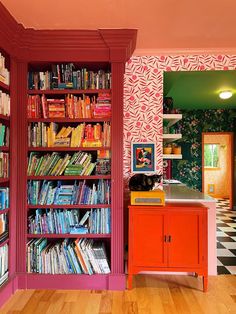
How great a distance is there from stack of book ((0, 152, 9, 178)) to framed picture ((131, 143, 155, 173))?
126cm

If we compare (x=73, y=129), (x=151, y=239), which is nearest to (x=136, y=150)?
(x=73, y=129)

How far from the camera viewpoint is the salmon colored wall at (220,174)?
9.38m

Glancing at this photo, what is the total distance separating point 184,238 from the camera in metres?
2.65

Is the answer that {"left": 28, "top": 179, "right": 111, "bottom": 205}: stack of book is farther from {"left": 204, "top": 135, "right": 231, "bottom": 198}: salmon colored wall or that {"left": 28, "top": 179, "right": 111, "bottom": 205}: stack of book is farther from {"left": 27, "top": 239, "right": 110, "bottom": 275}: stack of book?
{"left": 204, "top": 135, "right": 231, "bottom": 198}: salmon colored wall

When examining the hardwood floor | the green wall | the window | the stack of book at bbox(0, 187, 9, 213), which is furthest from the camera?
the window

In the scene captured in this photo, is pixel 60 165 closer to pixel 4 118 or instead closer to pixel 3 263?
pixel 4 118

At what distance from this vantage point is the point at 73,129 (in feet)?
9.04

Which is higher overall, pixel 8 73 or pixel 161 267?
pixel 8 73

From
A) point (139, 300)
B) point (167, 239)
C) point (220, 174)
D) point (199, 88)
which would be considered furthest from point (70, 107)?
point (220, 174)

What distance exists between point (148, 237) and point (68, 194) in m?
0.86

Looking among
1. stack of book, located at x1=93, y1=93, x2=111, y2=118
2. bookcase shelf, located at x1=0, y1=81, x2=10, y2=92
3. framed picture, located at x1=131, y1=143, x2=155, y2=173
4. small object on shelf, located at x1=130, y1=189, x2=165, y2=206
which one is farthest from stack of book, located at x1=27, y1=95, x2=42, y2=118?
small object on shelf, located at x1=130, y1=189, x2=165, y2=206

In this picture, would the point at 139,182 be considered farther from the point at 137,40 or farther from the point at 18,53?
the point at 18,53

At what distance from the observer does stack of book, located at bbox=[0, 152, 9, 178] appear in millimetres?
2445

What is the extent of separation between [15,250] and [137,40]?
7.69 feet
